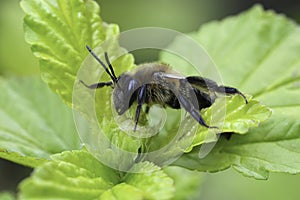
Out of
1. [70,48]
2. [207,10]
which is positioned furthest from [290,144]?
[207,10]

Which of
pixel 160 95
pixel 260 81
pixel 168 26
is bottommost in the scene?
pixel 168 26

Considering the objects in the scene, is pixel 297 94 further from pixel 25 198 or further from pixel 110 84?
pixel 25 198

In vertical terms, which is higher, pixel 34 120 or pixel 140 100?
pixel 140 100

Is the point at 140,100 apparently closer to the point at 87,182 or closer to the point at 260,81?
the point at 87,182

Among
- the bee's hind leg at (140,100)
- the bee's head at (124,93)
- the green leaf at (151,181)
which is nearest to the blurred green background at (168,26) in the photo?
the bee's head at (124,93)

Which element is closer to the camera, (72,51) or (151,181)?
(151,181)

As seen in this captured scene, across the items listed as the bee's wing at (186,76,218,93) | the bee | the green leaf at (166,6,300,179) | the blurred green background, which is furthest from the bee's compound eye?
the blurred green background

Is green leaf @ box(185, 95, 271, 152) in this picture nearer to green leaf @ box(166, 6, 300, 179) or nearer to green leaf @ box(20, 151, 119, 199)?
green leaf @ box(166, 6, 300, 179)

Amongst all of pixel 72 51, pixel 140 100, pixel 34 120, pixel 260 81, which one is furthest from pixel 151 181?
pixel 34 120
